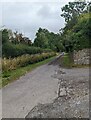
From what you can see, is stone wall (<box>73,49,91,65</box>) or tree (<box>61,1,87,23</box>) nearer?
stone wall (<box>73,49,91,65</box>)

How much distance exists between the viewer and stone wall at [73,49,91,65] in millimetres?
30984

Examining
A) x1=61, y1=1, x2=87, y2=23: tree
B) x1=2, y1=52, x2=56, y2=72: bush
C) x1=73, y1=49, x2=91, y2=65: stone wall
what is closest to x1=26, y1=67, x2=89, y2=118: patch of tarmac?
x1=2, y1=52, x2=56, y2=72: bush

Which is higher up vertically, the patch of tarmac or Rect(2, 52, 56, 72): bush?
Rect(2, 52, 56, 72): bush

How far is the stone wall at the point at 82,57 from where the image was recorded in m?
31.0

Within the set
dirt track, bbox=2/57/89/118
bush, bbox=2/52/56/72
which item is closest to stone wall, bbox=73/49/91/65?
bush, bbox=2/52/56/72

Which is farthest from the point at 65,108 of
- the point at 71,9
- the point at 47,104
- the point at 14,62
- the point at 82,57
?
the point at 71,9

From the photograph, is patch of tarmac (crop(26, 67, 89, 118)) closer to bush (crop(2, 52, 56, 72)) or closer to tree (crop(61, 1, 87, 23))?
bush (crop(2, 52, 56, 72))

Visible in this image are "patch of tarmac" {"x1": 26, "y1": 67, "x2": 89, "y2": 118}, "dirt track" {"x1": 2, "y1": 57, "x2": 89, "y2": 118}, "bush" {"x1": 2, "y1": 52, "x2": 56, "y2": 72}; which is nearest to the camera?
"patch of tarmac" {"x1": 26, "y1": 67, "x2": 89, "y2": 118}

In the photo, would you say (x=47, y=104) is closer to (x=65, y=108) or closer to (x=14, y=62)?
(x=65, y=108)

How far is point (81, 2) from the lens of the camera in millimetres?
73125

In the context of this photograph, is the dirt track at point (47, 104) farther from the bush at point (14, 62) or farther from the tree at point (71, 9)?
the tree at point (71, 9)

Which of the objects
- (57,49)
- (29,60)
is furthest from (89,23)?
(57,49)

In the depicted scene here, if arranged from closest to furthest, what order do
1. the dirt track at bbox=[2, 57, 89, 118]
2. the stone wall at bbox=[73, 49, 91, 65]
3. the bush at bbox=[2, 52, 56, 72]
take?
1. the dirt track at bbox=[2, 57, 89, 118]
2. the bush at bbox=[2, 52, 56, 72]
3. the stone wall at bbox=[73, 49, 91, 65]

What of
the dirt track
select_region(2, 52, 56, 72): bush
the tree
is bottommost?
the dirt track
